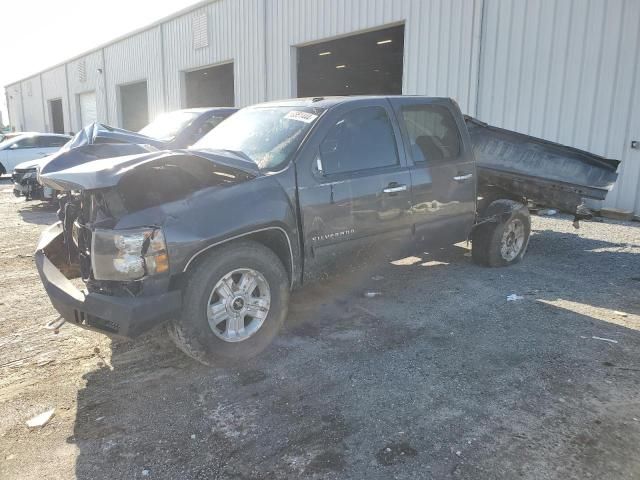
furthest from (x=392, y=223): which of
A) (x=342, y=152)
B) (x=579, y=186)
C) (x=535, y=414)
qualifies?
(x=579, y=186)

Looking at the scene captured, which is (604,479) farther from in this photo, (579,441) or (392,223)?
(392,223)

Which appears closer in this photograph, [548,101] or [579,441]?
[579,441]

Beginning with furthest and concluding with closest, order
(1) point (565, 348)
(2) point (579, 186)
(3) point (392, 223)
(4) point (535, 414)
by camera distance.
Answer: (2) point (579, 186), (3) point (392, 223), (1) point (565, 348), (4) point (535, 414)

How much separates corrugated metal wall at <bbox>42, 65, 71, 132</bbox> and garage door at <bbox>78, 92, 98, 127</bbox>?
2.21 meters

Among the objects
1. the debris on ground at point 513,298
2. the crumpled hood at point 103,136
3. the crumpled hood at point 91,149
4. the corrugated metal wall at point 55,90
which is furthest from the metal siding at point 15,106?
the debris on ground at point 513,298

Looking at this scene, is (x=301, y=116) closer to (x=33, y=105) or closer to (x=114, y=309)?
(x=114, y=309)

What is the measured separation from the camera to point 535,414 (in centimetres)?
301

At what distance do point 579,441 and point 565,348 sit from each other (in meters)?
1.28

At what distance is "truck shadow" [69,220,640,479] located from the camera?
2.61 meters

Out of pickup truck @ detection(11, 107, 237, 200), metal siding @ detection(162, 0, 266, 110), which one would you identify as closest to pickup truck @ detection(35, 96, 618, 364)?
pickup truck @ detection(11, 107, 237, 200)

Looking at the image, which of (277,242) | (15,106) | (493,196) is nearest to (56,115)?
(15,106)

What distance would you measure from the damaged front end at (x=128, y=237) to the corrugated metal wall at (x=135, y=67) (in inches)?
825

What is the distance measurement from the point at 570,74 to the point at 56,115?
41692 millimetres

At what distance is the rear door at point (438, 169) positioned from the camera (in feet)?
15.8
